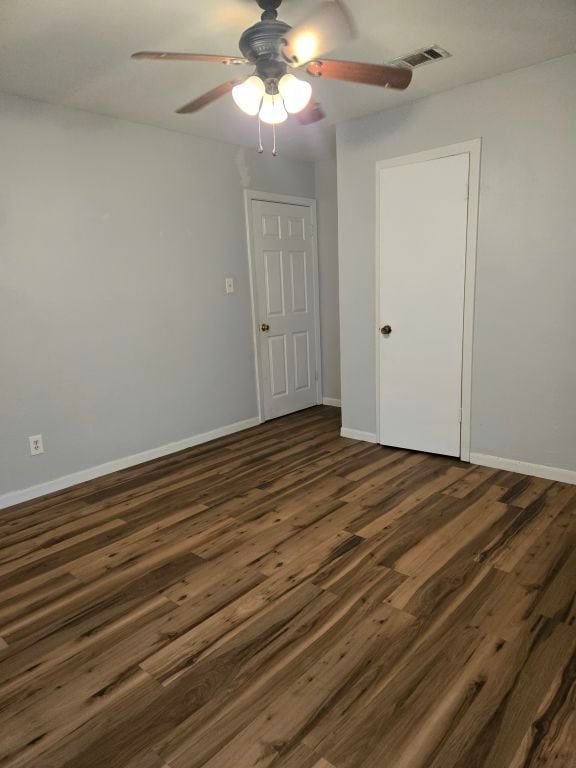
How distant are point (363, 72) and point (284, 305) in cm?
290

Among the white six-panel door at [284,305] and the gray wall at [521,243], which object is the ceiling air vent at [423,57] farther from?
the white six-panel door at [284,305]

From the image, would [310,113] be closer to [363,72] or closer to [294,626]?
[363,72]

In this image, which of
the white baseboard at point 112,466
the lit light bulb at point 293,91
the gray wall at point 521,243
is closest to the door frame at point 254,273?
the white baseboard at point 112,466

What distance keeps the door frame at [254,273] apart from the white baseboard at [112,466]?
1.54 feet

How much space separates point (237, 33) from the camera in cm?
232

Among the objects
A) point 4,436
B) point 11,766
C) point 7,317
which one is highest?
point 7,317

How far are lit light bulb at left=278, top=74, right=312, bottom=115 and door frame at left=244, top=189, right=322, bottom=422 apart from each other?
2337 mm

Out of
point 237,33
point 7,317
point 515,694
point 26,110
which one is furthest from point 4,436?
point 515,694

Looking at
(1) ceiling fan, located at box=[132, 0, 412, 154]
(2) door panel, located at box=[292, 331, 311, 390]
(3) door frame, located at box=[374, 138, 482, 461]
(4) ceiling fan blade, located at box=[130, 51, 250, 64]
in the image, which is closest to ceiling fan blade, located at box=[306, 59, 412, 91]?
(1) ceiling fan, located at box=[132, 0, 412, 154]

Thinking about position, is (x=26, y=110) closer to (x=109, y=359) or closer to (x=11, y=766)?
(x=109, y=359)

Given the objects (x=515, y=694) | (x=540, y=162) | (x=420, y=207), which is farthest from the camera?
(x=420, y=207)

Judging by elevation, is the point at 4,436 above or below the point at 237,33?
below

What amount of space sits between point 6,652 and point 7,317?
6.44 feet

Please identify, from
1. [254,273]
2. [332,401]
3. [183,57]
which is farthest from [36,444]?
[332,401]
